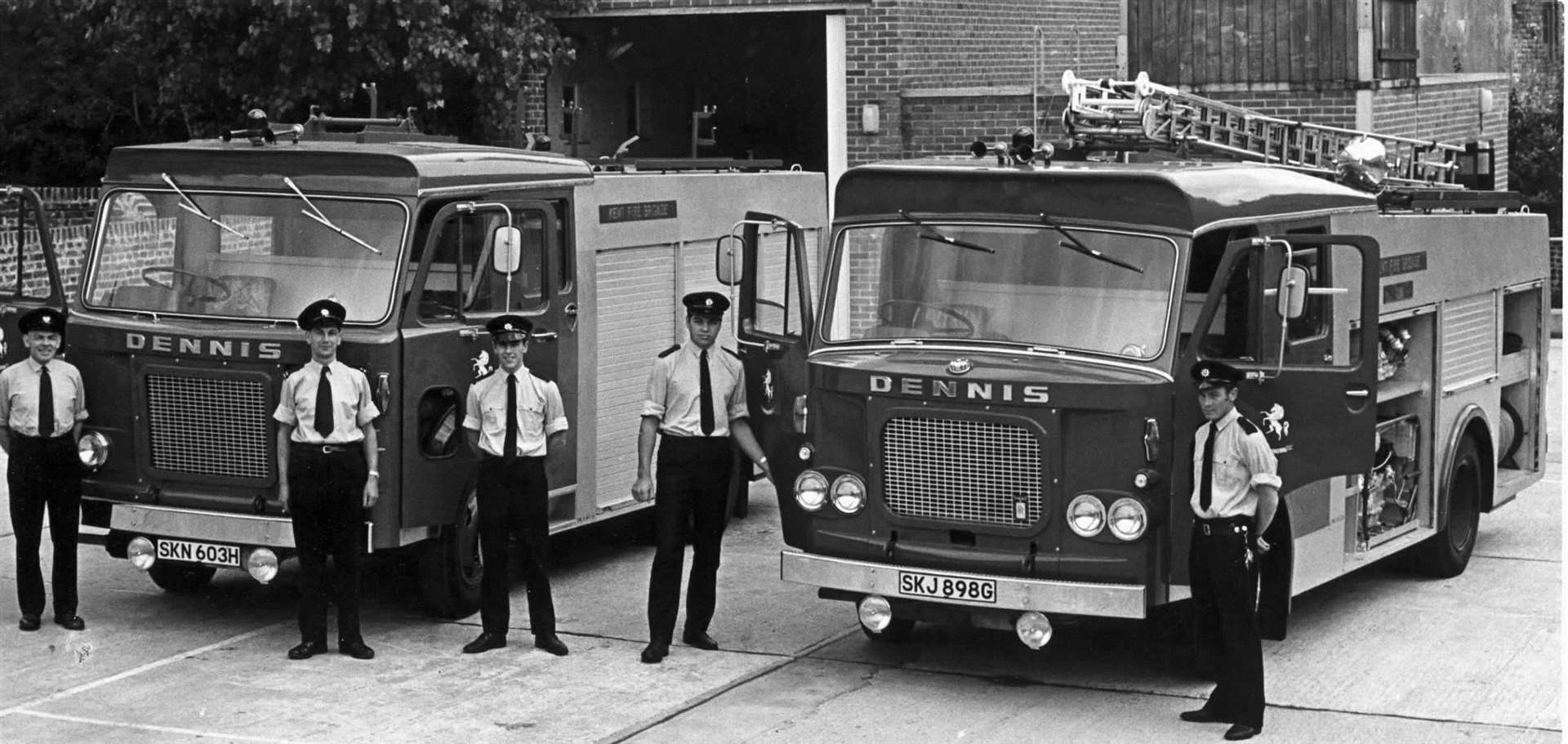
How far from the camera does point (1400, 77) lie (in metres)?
21.6

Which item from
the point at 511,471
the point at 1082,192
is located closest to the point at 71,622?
the point at 511,471

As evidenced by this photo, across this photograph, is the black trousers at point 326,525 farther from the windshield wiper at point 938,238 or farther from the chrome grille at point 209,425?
the windshield wiper at point 938,238

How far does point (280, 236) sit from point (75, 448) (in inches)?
58.8

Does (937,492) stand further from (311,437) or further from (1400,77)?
(1400,77)

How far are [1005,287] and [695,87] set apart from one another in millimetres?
16605

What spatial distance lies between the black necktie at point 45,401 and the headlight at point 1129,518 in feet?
17.5

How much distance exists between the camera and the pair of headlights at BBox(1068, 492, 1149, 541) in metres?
9.27

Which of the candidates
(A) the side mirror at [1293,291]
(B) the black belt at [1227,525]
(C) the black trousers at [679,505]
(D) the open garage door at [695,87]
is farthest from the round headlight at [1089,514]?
(D) the open garage door at [695,87]

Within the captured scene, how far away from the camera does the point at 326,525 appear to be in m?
10.4

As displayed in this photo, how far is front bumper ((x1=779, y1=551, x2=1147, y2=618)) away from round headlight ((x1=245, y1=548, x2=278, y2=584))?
2.82 metres

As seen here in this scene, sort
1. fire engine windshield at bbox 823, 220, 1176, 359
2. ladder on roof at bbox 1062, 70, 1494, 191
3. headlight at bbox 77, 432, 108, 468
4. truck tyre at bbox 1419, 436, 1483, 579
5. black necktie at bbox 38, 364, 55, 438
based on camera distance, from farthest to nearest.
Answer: truck tyre at bbox 1419, 436, 1483, 579, ladder on roof at bbox 1062, 70, 1494, 191, headlight at bbox 77, 432, 108, 468, black necktie at bbox 38, 364, 55, 438, fire engine windshield at bbox 823, 220, 1176, 359

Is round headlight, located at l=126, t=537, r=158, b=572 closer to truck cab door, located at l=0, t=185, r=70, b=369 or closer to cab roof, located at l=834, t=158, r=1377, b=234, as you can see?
truck cab door, located at l=0, t=185, r=70, b=369

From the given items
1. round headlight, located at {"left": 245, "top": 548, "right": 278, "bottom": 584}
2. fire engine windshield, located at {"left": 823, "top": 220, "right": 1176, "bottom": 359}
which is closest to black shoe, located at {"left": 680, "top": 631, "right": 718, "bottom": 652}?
fire engine windshield, located at {"left": 823, "top": 220, "right": 1176, "bottom": 359}

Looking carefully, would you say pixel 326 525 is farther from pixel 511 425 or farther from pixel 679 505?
pixel 679 505
